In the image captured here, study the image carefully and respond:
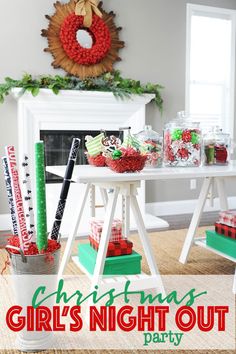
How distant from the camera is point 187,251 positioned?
8.91ft

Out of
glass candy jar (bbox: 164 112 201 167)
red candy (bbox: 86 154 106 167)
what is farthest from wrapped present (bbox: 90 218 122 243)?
glass candy jar (bbox: 164 112 201 167)

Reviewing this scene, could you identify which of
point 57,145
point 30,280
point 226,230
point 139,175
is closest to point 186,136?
point 139,175

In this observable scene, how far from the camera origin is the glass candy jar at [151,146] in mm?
2146

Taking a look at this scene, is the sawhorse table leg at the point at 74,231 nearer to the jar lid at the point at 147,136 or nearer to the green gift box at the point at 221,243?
the jar lid at the point at 147,136

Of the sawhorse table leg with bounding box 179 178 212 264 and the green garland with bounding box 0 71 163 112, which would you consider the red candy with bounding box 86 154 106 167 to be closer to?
the sawhorse table leg with bounding box 179 178 212 264

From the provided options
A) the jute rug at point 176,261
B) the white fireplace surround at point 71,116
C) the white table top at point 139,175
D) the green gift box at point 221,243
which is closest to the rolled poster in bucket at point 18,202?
the white table top at point 139,175

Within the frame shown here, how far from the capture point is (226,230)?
8.28 feet

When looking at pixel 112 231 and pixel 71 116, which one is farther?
pixel 71 116

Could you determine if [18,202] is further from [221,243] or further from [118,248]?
[221,243]

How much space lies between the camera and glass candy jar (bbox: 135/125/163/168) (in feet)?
7.04

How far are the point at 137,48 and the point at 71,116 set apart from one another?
1.09 metres

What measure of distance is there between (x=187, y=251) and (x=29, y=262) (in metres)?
1.42

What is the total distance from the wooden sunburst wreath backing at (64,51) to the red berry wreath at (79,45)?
0.04m

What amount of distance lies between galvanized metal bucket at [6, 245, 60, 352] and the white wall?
7.73ft
